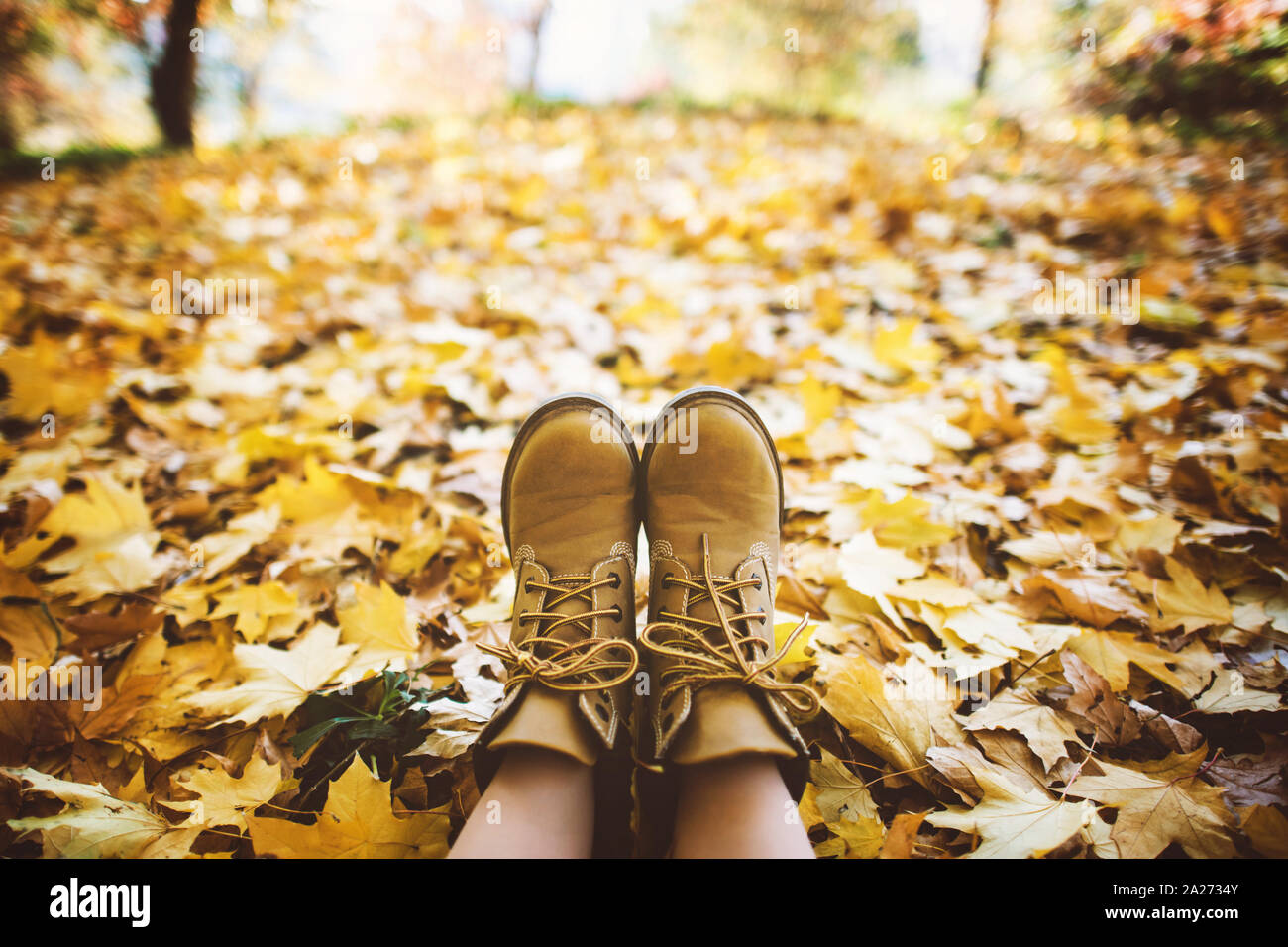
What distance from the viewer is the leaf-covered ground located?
0.92 metres

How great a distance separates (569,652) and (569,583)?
0.15 meters

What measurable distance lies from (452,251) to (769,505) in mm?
2267

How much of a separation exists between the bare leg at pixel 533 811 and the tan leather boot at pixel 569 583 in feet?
0.12

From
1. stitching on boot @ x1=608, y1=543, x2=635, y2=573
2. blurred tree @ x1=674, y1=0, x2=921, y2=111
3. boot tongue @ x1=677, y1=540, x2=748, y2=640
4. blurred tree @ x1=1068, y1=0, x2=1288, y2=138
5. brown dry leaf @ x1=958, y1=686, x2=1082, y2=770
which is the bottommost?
brown dry leaf @ x1=958, y1=686, x2=1082, y2=770

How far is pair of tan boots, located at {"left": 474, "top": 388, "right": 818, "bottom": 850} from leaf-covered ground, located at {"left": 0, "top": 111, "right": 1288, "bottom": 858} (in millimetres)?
126

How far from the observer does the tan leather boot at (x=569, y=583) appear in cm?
92

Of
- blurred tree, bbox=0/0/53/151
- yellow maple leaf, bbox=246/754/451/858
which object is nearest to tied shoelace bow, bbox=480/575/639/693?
yellow maple leaf, bbox=246/754/451/858

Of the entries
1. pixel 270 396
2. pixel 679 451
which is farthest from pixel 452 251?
pixel 679 451

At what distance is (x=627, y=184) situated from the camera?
3883 millimetres

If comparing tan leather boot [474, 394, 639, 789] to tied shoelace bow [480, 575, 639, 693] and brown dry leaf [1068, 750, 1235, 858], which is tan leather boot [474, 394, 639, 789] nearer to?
tied shoelace bow [480, 575, 639, 693]

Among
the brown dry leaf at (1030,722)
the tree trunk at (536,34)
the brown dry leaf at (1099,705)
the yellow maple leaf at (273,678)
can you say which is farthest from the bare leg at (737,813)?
the tree trunk at (536,34)

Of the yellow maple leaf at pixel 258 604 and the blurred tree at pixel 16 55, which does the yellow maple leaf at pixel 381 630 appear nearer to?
the yellow maple leaf at pixel 258 604

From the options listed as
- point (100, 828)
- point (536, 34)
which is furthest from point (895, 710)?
point (536, 34)

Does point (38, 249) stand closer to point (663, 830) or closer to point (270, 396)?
point (270, 396)
